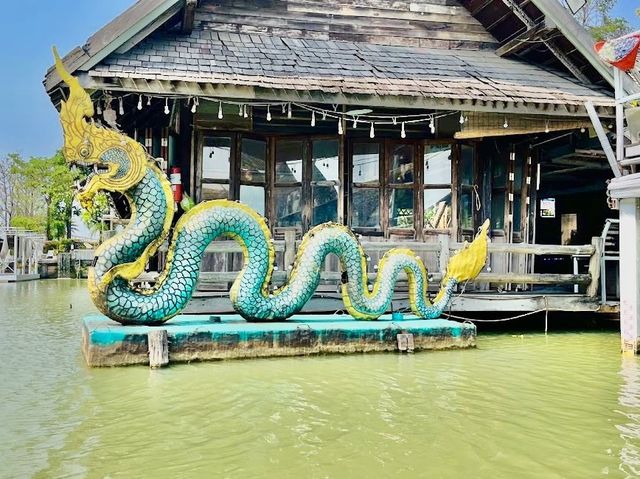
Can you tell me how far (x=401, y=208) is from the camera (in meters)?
11.3

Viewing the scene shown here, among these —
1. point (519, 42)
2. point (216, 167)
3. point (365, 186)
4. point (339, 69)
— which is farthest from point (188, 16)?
point (519, 42)

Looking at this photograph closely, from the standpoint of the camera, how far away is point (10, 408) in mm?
5109

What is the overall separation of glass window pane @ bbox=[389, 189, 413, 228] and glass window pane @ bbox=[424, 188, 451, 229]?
0.97ft

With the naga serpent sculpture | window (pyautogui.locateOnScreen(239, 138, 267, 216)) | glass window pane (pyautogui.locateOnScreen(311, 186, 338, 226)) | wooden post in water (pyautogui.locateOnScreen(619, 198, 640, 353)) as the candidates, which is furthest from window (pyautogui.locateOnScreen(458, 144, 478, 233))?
the naga serpent sculpture

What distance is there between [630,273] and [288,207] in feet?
18.6

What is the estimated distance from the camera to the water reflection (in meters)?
4.02

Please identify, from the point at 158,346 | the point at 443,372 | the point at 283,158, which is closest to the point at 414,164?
the point at 283,158

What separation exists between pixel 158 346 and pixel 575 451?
4411 mm

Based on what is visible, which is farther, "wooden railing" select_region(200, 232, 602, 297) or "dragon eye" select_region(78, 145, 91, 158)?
"wooden railing" select_region(200, 232, 602, 297)

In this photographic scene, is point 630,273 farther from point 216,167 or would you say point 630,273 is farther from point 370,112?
point 216,167

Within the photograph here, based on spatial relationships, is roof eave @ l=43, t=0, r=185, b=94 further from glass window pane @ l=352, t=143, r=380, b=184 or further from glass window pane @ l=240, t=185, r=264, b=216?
glass window pane @ l=352, t=143, r=380, b=184

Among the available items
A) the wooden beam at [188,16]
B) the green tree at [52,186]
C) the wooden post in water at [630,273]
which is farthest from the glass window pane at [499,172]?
the green tree at [52,186]

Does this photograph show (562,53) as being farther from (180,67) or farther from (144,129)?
(144,129)

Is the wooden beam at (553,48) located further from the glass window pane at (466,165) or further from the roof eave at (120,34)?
the roof eave at (120,34)
